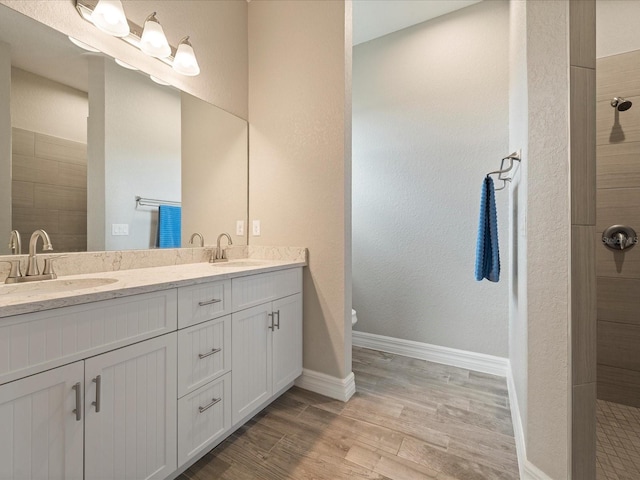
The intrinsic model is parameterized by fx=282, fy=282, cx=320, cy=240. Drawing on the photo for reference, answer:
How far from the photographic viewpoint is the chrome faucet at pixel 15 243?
1132 millimetres

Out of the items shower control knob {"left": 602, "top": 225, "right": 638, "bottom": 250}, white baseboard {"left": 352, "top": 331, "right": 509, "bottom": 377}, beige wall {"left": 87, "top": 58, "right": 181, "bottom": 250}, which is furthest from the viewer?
white baseboard {"left": 352, "top": 331, "right": 509, "bottom": 377}

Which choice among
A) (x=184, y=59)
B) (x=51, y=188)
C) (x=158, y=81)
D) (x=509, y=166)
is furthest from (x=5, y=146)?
(x=509, y=166)

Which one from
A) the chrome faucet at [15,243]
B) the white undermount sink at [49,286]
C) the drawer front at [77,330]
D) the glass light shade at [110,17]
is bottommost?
the drawer front at [77,330]

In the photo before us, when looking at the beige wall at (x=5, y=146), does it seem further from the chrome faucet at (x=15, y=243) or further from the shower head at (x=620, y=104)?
the shower head at (x=620, y=104)

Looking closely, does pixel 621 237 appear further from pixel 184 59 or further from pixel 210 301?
pixel 184 59

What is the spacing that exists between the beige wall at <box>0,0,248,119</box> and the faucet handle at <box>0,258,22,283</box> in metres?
1.02

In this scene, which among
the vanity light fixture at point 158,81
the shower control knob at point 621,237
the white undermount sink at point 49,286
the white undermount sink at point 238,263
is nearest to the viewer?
the shower control knob at point 621,237

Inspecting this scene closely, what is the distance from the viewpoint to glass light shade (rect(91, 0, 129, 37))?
4.23 ft

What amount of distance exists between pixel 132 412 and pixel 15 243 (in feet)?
2.74

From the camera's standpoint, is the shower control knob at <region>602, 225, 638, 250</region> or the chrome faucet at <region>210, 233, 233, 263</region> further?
the chrome faucet at <region>210, 233, 233, 263</region>

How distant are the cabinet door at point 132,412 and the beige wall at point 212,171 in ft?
2.99

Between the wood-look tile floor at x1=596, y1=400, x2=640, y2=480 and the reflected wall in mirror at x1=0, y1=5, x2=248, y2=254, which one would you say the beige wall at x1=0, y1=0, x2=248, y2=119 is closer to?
the reflected wall in mirror at x1=0, y1=5, x2=248, y2=254

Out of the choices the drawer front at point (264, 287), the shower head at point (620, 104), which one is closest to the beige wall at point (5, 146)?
the drawer front at point (264, 287)

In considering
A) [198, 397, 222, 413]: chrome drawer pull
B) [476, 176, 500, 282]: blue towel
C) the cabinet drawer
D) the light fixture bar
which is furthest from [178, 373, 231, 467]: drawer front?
the light fixture bar
